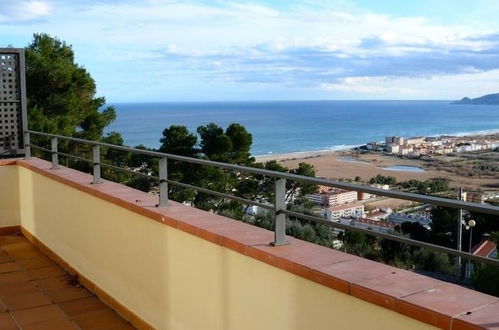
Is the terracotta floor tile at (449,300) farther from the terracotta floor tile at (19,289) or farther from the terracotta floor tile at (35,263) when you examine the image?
the terracotta floor tile at (35,263)

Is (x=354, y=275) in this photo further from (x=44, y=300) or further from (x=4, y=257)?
(x=4, y=257)

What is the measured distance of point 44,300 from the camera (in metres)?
4.03

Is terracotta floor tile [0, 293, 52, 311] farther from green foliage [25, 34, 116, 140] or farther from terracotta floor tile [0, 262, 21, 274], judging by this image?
green foliage [25, 34, 116, 140]

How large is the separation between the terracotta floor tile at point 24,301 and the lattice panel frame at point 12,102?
89.6 inches

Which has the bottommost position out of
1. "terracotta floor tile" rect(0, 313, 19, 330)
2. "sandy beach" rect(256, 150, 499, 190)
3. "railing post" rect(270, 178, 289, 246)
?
"sandy beach" rect(256, 150, 499, 190)

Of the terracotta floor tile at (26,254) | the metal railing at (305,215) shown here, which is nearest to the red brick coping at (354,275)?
the metal railing at (305,215)

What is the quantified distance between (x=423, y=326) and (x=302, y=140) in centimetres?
6259

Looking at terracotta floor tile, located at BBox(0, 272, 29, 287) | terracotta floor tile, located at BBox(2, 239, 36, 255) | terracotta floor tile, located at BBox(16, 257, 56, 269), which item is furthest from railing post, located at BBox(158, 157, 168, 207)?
terracotta floor tile, located at BBox(2, 239, 36, 255)

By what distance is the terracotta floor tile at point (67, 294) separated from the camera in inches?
160

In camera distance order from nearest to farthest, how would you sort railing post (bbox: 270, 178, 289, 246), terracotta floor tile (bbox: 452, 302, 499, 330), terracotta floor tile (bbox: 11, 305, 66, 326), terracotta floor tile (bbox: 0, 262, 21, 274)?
1. terracotta floor tile (bbox: 452, 302, 499, 330)
2. railing post (bbox: 270, 178, 289, 246)
3. terracotta floor tile (bbox: 11, 305, 66, 326)
4. terracotta floor tile (bbox: 0, 262, 21, 274)

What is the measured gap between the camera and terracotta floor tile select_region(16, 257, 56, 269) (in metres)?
4.82

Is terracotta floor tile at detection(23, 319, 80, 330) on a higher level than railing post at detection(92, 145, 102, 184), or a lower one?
lower

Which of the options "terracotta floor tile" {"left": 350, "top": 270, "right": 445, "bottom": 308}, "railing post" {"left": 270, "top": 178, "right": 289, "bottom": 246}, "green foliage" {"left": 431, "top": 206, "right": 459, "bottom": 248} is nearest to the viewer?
"terracotta floor tile" {"left": 350, "top": 270, "right": 445, "bottom": 308}

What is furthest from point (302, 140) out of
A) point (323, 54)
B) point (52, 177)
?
point (52, 177)
